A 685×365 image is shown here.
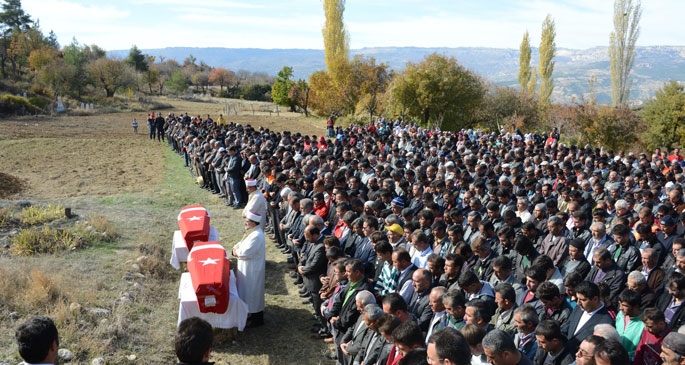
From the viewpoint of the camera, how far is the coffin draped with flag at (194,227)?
8594 millimetres

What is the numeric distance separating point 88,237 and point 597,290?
30.2 feet

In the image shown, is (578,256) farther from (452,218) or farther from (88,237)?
(88,237)

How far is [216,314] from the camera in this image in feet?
22.1

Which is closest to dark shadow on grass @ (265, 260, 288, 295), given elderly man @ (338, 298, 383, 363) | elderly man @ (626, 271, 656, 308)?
elderly man @ (338, 298, 383, 363)

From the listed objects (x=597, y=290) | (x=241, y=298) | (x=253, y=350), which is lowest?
(x=253, y=350)

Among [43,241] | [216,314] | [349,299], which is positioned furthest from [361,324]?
[43,241]

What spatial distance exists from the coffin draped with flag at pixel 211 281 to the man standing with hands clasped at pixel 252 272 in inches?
14.9

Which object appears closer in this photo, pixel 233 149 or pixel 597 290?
pixel 597 290

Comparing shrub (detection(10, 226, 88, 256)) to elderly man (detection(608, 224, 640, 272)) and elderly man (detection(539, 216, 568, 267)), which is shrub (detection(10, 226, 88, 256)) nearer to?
elderly man (detection(539, 216, 568, 267))

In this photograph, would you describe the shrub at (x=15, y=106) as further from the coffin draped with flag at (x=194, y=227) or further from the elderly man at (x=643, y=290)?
the elderly man at (x=643, y=290)

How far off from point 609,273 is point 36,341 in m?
5.97

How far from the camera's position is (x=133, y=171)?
19656 millimetres

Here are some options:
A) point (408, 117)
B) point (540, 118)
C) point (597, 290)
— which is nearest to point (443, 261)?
point (597, 290)

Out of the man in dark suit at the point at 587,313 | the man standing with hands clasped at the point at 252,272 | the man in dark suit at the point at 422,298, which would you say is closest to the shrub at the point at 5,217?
the man standing with hands clasped at the point at 252,272
